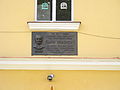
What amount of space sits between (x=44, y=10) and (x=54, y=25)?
0.62 meters

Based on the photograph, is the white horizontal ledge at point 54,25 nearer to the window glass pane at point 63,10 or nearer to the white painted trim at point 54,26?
the white painted trim at point 54,26

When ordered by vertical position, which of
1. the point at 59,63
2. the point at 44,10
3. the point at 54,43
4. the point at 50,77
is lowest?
the point at 50,77

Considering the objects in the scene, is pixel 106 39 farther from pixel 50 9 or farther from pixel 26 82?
pixel 26 82

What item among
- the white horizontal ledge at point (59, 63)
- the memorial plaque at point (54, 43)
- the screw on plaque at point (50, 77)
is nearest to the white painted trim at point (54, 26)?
the memorial plaque at point (54, 43)

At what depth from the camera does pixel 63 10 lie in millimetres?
6184

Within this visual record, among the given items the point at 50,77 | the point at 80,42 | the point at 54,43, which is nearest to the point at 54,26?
the point at 54,43

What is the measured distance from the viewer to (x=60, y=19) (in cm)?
612

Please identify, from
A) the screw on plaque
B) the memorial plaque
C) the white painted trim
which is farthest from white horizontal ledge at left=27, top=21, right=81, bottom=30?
the screw on plaque

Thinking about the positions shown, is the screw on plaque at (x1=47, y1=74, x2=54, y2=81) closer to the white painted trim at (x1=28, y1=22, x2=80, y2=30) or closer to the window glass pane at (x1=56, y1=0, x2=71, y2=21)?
the white painted trim at (x1=28, y1=22, x2=80, y2=30)

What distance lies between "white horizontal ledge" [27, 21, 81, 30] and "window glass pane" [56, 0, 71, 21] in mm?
294

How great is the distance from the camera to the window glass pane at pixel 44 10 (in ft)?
20.1

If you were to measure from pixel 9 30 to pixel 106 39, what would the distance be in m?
2.86

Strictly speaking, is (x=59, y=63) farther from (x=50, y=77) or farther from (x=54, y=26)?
(x=54, y=26)

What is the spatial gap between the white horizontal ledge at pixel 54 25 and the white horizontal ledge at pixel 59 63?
903 mm
